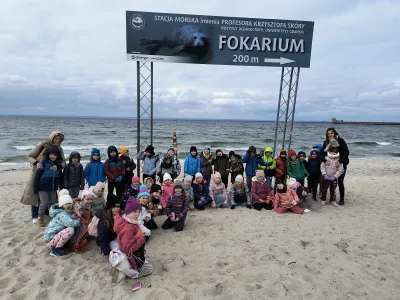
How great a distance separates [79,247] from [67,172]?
189 centimetres

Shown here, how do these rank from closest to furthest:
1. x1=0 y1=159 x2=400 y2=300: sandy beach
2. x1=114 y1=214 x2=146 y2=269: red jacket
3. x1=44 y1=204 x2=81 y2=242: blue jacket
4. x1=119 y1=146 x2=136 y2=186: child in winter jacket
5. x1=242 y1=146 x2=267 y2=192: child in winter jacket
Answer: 1. x1=0 y1=159 x2=400 y2=300: sandy beach
2. x1=114 y1=214 x2=146 y2=269: red jacket
3. x1=44 y1=204 x2=81 y2=242: blue jacket
4. x1=119 y1=146 x2=136 y2=186: child in winter jacket
5. x1=242 y1=146 x2=267 y2=192: child in winter jacket

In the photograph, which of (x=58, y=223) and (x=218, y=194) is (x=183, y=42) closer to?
(x=218, y=194)

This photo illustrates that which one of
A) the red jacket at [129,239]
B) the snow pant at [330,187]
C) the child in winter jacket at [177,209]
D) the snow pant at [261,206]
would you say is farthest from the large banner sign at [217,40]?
the red jacket at [129,239]

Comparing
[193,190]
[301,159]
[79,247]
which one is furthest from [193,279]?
[301,159]

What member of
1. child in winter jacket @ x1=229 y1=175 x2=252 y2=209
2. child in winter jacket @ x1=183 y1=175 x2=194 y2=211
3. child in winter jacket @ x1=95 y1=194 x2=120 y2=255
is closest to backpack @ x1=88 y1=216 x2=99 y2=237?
child in winter jacket @ x1=95 y1=194 x2=120 y2=255

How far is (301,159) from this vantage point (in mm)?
7309

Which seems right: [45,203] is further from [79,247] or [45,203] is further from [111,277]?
[111,277]

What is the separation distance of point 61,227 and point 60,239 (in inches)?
8.7

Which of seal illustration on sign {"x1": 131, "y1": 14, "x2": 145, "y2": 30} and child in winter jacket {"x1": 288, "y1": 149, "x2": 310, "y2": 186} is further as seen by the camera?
child in winter jacket {"x1": 288, "y1": 149, "x2": 310, "y2": 186}

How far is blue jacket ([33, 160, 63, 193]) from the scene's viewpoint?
5.08 m

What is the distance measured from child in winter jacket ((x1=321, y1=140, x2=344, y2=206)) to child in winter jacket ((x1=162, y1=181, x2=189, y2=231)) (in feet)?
13.3

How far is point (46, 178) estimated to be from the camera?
5.12 m

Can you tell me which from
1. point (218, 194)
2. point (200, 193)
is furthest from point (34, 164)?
point (218, 194)

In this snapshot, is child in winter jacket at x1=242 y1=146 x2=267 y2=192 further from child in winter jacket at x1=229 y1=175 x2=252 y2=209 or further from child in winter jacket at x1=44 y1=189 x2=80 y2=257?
child in winter jacket at x1=44 y1=189 x2=80 y2=257
